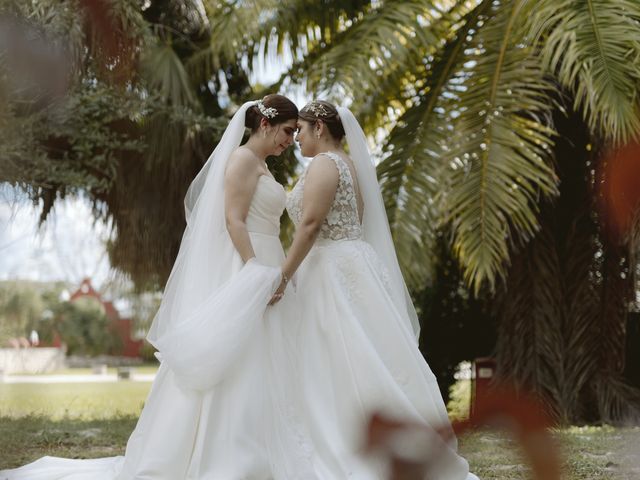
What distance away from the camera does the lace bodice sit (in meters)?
4.11

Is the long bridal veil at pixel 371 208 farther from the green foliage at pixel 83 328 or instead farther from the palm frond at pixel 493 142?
the green foliage at pixel 83 328

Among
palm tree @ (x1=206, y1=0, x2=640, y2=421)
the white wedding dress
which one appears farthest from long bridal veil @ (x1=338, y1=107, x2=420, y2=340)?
palm tree @ (x1=206, y1=0, x2=640, y2=421)

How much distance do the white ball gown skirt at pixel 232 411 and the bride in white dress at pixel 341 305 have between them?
0.10 m

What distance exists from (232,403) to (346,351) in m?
0.57

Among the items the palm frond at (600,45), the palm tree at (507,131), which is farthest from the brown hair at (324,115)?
the palm frond at (600,45)

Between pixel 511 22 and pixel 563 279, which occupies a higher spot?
pixel 511 22

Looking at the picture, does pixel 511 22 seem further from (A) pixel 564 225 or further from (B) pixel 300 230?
(B) pixel 300 230

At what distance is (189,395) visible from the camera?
387 cm

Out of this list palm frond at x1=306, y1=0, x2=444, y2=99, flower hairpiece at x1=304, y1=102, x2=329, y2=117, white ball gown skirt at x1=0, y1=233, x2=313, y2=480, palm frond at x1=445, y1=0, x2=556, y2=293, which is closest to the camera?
white ball gown skirt at x1=0, y1=233, x2=313, y2=480

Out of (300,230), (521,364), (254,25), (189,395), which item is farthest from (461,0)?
(189,395)

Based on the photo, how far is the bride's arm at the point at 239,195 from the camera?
396 cm

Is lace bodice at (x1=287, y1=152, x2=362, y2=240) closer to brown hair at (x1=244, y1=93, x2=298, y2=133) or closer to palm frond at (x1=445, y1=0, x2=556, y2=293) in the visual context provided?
brown hair at (x1=244, y1=93, x2=298, y2=133)

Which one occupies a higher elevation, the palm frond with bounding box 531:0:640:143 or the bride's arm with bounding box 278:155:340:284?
the palm frond with bounding box 531:0:640:143

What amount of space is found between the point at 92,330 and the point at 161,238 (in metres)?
25.5
